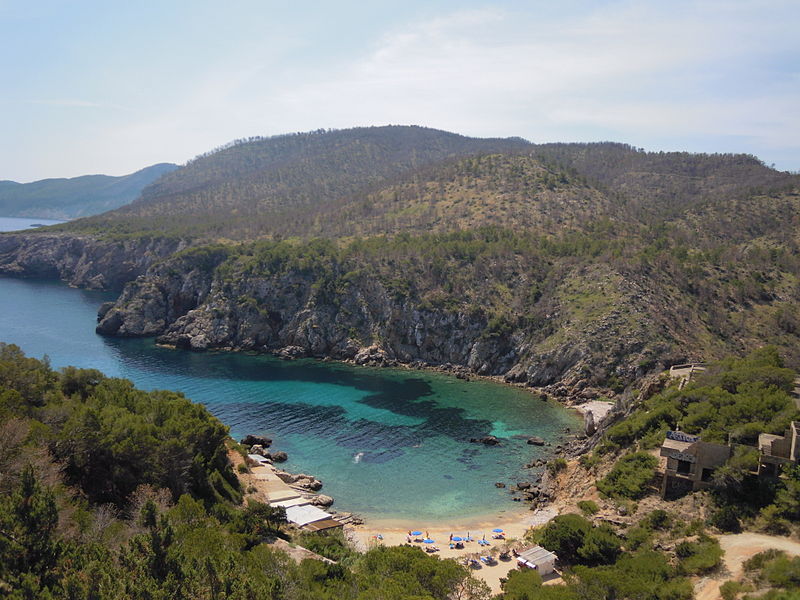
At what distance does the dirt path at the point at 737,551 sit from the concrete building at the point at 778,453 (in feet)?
15.4

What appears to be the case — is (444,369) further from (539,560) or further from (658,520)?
(539,560)

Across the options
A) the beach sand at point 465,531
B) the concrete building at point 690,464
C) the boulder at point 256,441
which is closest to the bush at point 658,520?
the concrete building at point 690,464

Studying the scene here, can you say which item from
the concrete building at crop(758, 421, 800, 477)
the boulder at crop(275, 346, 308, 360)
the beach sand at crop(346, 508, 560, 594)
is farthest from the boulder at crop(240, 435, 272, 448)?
the concrete building at crop(758, 421, 800, 477)

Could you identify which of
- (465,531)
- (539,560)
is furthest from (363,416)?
(539,560)

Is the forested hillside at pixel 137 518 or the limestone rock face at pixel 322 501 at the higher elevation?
the forested hillside at pixel 137 518

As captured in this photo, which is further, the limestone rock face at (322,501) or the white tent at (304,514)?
the limestone rock face at (322,501)

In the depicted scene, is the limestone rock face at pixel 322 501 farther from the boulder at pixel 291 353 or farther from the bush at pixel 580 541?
the boulder at pixel 291 353

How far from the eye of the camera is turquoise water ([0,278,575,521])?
52.5 m

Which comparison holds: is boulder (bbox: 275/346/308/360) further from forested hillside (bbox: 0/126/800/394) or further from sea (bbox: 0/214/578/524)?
sea (bbox: 0/214/578/524)

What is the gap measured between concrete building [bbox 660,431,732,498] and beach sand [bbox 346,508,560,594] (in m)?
10.3

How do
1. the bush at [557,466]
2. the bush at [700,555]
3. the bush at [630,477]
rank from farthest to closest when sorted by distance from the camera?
the bush at [557,466], the bush at [630,477], the bush at [700,555]

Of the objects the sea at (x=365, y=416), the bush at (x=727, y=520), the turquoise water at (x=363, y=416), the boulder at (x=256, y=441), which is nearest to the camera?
the bush at (x=727, y=520)

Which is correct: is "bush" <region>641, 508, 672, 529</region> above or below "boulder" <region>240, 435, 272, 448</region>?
above

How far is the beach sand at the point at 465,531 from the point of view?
40.5 meters
